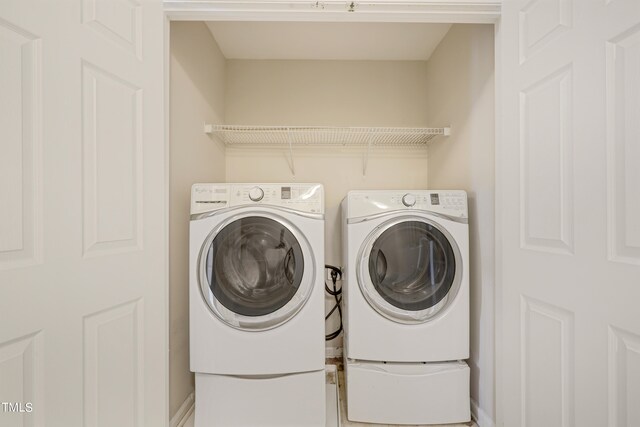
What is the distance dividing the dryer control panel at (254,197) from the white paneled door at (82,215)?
1.18 ft

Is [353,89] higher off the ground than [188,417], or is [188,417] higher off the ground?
[353,89]

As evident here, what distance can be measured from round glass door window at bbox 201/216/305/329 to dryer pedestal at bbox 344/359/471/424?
2.01 feet

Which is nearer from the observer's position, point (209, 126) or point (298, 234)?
point (298, 234)

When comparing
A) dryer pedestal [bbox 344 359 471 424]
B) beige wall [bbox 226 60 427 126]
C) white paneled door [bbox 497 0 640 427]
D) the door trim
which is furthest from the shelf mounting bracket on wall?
dryer pedestal [bbox 344 359 471 424]

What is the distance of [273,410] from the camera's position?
1.47m

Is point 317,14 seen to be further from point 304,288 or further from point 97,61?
point 304,288

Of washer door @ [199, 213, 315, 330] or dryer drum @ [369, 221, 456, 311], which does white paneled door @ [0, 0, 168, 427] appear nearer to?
washer door @ [199, 213, 315, 330]

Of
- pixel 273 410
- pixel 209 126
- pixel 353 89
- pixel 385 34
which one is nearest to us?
pixel 273 410

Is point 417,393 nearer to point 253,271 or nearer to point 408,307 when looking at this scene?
point 408,307

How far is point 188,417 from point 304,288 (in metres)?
1.01

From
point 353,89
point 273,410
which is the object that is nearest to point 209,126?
point 353,89

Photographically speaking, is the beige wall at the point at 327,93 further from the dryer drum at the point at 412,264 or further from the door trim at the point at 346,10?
the dryer drum at the point at 412,264

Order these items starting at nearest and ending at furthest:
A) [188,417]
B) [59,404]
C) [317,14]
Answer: [59,404], [317,14], [188,417]

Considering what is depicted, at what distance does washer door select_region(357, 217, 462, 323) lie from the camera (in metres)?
1.51
